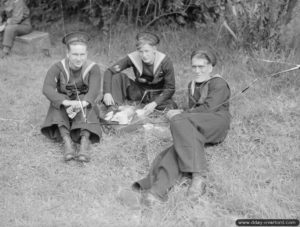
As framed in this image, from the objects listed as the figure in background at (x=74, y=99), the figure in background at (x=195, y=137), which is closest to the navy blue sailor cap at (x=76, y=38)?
the figure in background at (x=74, y=99)

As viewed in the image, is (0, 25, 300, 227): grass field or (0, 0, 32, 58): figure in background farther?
(0, 0, 32, 58): figure in background

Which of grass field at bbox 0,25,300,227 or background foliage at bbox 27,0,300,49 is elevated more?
background foliage at bbox 27,0,300,49

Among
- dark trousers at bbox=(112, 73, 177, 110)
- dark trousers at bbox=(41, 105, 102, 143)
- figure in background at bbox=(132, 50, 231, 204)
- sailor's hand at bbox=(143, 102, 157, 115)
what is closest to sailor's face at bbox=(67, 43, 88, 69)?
dark trousers at bbox=(41, 105, 102, 143)

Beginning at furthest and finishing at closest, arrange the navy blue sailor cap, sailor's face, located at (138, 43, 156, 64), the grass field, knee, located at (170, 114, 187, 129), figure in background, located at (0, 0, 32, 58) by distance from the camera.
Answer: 1. figure in background, located at (0, 0, 32, 58)
2. sailor's face, located at (138, 43, 156, 64)
3. the navy blue sailor cap
4. knee, located at (170, 114, 187, 129)
5. the grass field

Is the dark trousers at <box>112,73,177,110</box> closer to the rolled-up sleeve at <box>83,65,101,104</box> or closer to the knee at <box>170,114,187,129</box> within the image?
the rolled-up sleeve at <box>83,65,101,104</box>

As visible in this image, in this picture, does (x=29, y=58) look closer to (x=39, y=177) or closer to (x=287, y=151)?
(x=39, y=177)

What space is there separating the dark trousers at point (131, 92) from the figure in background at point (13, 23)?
8.93 feet

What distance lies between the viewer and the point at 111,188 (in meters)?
3.38

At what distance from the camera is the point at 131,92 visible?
4.92m

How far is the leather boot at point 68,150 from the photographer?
372 cm

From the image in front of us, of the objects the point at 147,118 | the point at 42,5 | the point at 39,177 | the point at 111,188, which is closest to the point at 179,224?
the point at 111,188

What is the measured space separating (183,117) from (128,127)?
0.89m

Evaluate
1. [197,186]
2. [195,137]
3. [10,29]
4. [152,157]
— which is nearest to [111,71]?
[152,157]

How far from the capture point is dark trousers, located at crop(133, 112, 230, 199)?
330cm
